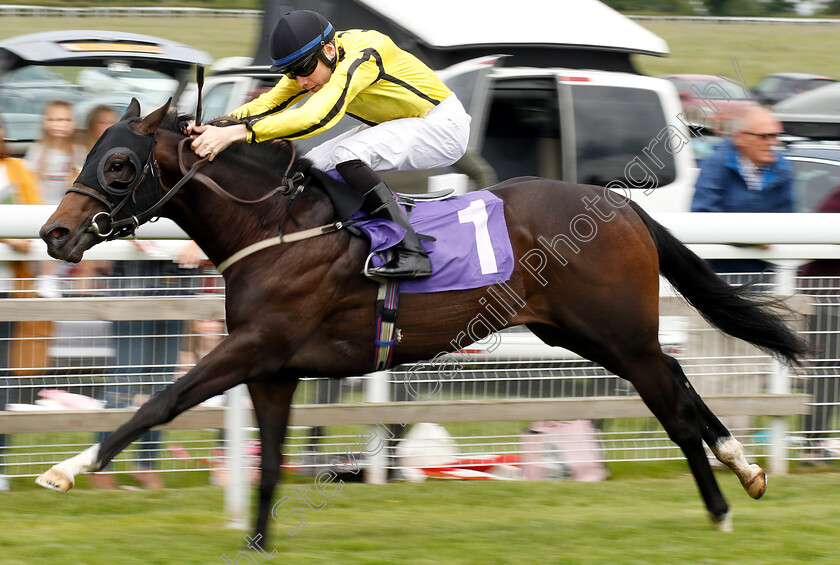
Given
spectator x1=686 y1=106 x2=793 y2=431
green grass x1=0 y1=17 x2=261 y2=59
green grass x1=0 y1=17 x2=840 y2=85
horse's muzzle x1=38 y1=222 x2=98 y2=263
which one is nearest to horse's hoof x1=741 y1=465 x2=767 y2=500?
spectator x1=686 y1=106 x2=793 y2=431

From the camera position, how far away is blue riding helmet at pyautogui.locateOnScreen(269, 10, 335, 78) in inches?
157

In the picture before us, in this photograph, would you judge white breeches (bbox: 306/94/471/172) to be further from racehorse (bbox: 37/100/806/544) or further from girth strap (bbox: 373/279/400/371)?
girth strap (bbox: 373/279/400/371)

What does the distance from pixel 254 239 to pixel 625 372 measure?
5.41ft

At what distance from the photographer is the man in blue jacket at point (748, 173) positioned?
5.98 m

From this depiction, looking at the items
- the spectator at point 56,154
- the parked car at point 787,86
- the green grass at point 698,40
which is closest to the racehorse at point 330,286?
the spectator at point 56,154

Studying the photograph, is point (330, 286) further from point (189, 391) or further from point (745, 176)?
point (745, 176)

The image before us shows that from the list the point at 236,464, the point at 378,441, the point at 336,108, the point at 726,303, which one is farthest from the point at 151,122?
the point at 726,303

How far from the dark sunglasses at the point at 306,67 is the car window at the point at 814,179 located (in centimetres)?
589

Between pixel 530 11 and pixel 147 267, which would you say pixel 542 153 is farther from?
pixel 147 267

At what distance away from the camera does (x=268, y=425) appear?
4211mm

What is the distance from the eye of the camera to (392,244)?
408cm

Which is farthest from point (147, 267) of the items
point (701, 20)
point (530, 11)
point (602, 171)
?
point (701, 20)

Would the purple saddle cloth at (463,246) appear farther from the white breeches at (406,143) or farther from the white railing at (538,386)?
the white railing at (538,386)

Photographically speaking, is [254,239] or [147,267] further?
[147,267]
